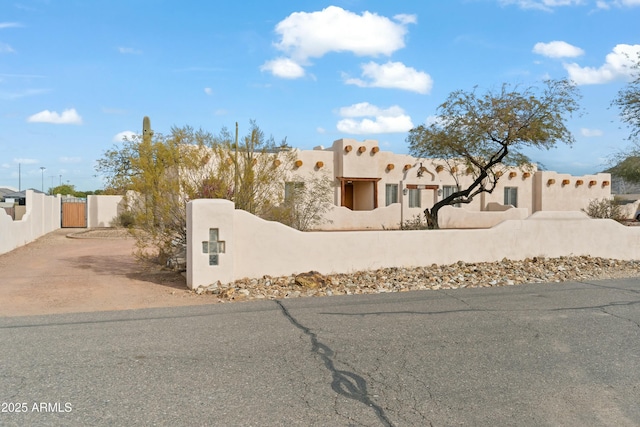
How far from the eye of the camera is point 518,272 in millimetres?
14070

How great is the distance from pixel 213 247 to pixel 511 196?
29.9 meters

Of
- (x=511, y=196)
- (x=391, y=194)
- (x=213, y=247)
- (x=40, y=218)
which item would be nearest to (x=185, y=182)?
(x=213, y=247)

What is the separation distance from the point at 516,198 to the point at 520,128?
18318 mm

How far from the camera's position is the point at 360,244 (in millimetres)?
13422

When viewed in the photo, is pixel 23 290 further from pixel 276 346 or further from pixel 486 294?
pixel 486 294

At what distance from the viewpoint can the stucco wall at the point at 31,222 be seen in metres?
18.7

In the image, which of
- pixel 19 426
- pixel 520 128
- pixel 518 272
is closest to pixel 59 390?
pixel 19 426

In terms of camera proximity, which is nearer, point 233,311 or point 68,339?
point 68,339

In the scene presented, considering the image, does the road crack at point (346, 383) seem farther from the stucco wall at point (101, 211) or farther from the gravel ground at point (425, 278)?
the stucco wall at point (101, 211)

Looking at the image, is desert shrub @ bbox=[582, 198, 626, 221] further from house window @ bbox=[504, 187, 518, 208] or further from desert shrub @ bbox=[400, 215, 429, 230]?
desert shrub @ bbox=[400, 215, 429, 230]

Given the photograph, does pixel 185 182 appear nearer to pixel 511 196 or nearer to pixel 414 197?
pixel 414 197

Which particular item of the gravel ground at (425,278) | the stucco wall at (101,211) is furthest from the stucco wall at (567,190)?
the stucco wall at (101,211)

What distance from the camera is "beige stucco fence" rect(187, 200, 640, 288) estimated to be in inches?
448

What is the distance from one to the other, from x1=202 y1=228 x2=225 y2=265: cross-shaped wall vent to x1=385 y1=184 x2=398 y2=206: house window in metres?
21.5
